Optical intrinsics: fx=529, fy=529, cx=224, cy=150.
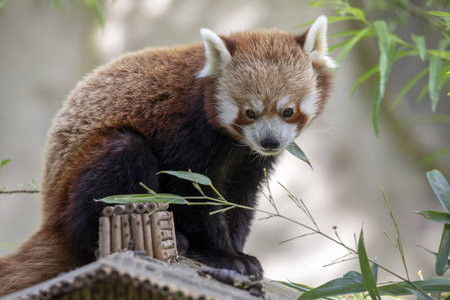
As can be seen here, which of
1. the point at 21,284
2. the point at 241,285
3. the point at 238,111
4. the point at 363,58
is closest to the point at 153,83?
the point at 238,111

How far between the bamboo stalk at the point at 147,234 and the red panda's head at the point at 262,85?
0.99m

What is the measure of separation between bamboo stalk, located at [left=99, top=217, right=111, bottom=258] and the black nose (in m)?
→ 1.10

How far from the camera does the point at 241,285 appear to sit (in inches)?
72.9

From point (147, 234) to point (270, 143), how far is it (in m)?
1.02

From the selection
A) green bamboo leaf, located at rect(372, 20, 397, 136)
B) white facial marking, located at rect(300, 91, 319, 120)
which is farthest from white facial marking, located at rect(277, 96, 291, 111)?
green bamboo leaf, located at rect(372, 20, 397, 136)

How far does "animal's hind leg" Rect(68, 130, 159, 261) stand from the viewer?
258 cm

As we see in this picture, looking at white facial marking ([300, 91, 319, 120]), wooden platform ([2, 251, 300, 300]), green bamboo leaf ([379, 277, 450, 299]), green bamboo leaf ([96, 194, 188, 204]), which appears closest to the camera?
wooden platform ([2, 251, 300, 300])

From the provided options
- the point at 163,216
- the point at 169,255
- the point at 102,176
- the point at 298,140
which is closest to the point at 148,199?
the point at 163,216

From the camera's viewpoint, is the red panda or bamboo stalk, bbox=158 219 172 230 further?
the red panda

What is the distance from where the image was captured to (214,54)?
288cm

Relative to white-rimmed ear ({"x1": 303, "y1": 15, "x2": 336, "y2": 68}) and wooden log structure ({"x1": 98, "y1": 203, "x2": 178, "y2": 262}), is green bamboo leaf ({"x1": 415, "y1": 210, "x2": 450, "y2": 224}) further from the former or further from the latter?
white-rimmed ear ({"x1": 303, "y1": 15, "x2": 336, "y2": 68})

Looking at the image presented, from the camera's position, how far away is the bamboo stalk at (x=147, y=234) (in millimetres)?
1946

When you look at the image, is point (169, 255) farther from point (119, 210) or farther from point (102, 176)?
point (102, 176)

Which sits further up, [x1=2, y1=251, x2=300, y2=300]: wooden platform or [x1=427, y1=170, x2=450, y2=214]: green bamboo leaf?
[x1=427, y1=170, x2=450, y2=214]: green bamboo leaf
